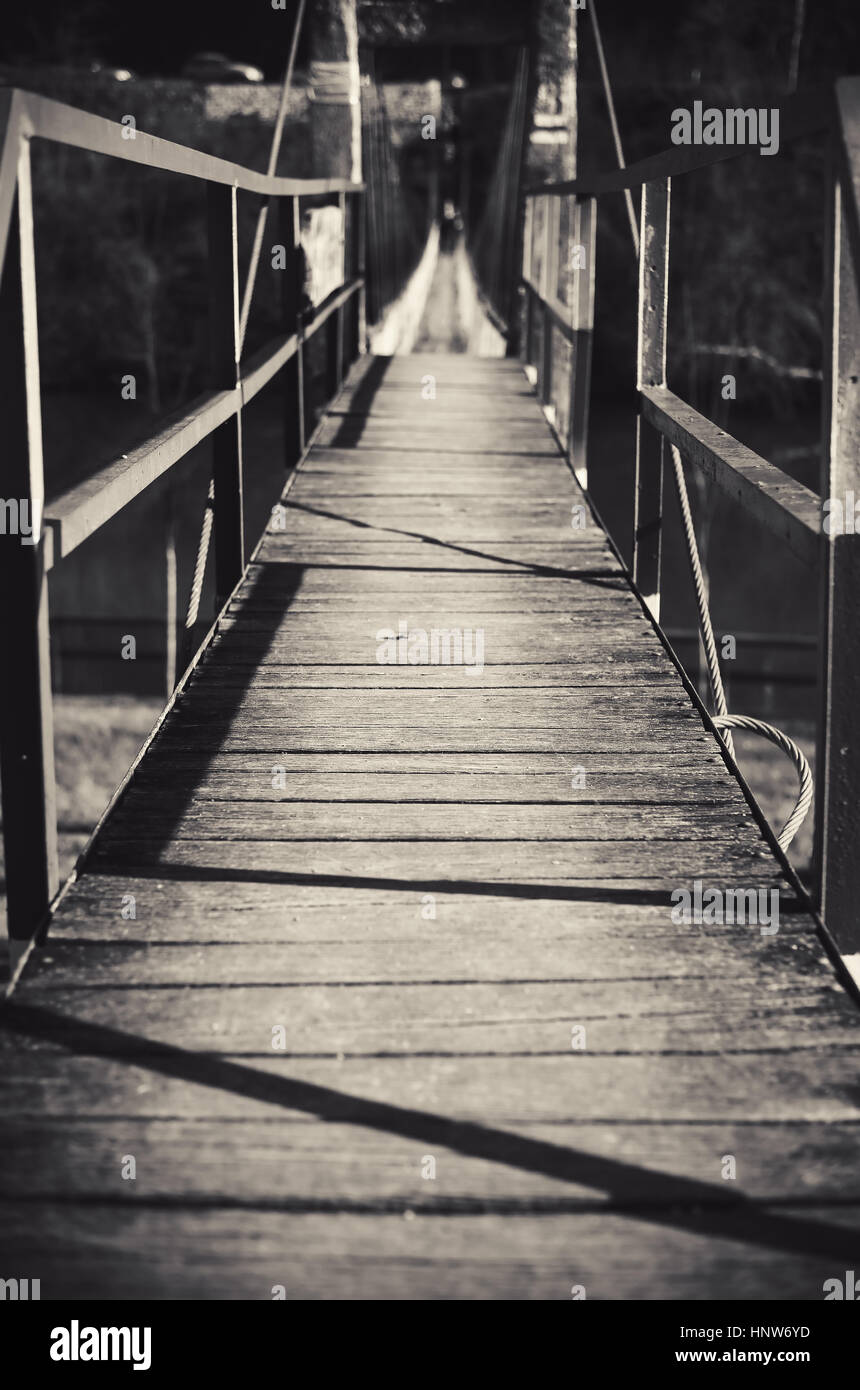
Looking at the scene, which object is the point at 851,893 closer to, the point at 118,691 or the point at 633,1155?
the point at 633,1155

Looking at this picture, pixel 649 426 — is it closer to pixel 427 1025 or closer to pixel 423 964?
pixel 423 964

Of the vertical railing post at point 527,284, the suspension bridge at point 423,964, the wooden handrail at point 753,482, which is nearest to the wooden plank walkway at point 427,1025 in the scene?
the suspension bridge at point 423,964

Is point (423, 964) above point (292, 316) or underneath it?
underneath

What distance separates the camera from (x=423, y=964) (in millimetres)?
1593

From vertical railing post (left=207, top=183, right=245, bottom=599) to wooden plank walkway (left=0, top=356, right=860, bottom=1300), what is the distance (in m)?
0.70

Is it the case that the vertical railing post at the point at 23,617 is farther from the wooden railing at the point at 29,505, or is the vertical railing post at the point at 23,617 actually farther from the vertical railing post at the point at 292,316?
the vertical railing post at the point at 292,316

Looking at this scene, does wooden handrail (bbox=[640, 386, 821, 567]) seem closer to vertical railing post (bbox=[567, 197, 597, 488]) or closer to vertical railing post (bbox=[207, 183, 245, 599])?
vertical railing post (bbox=[207, 183, 245, 599])

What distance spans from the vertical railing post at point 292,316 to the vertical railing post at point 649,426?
1.22 m

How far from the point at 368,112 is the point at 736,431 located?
918 centimetres

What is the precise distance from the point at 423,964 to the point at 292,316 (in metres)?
2.98

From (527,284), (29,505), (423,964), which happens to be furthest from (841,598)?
(527,284)

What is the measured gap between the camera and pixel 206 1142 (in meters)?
1.29
